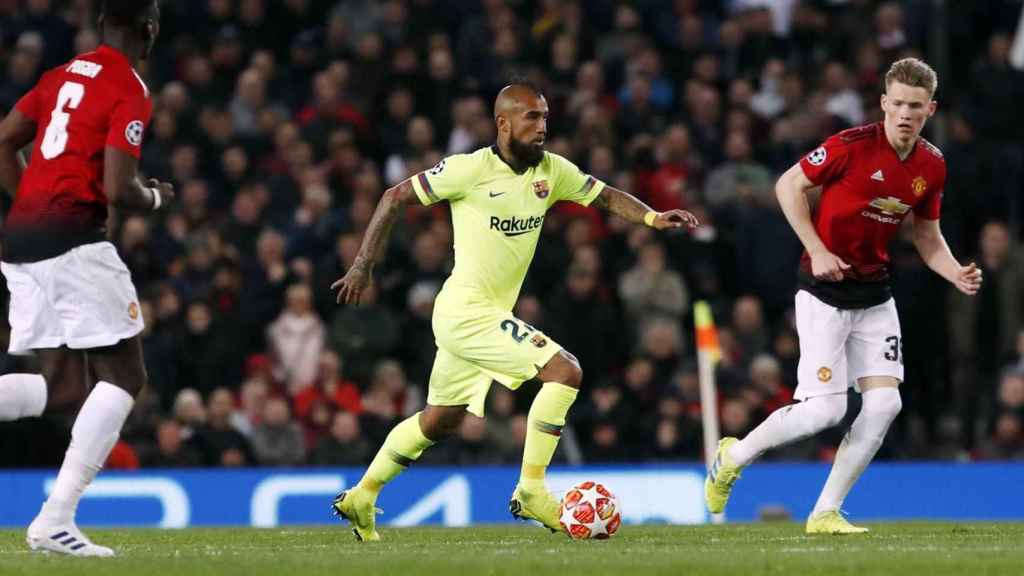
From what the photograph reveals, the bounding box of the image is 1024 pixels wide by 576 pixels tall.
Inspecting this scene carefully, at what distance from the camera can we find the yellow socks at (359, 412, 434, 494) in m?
11.2

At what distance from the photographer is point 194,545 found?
10.9 meters

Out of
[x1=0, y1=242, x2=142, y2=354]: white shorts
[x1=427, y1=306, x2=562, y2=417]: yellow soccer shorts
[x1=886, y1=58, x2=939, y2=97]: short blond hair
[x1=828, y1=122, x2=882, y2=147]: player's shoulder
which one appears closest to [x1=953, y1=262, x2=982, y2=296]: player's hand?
[x1=828, y1=122, x2=882, y2=147]: player's shoulder

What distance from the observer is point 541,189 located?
1109 cm

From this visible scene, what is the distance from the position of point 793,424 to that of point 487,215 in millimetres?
2143

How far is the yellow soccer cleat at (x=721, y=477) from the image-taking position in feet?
38.0

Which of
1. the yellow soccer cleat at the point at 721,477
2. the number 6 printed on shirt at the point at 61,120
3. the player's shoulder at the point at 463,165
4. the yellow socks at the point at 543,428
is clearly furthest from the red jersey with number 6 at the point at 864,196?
the number 6 printed on shirt at the point at 61,120

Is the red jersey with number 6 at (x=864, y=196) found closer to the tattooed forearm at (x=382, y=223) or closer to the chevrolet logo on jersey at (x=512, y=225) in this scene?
the chevrolet logo on jersey at (x=512, y=225)

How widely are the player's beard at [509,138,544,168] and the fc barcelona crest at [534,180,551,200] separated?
11cm

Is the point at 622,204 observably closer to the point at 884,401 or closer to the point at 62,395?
the point at 884,401

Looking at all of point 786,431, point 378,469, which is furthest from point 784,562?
point 378,469

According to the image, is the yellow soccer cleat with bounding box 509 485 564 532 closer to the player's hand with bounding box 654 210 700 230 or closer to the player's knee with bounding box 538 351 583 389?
the player's knee with bounding box 538 351 583 389

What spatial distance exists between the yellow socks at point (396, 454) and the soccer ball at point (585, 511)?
3.15 feet

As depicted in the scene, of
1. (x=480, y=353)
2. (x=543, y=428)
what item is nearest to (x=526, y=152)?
(x=480, y=353)

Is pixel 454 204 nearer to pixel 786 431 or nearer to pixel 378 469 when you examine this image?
pixel 378 469
